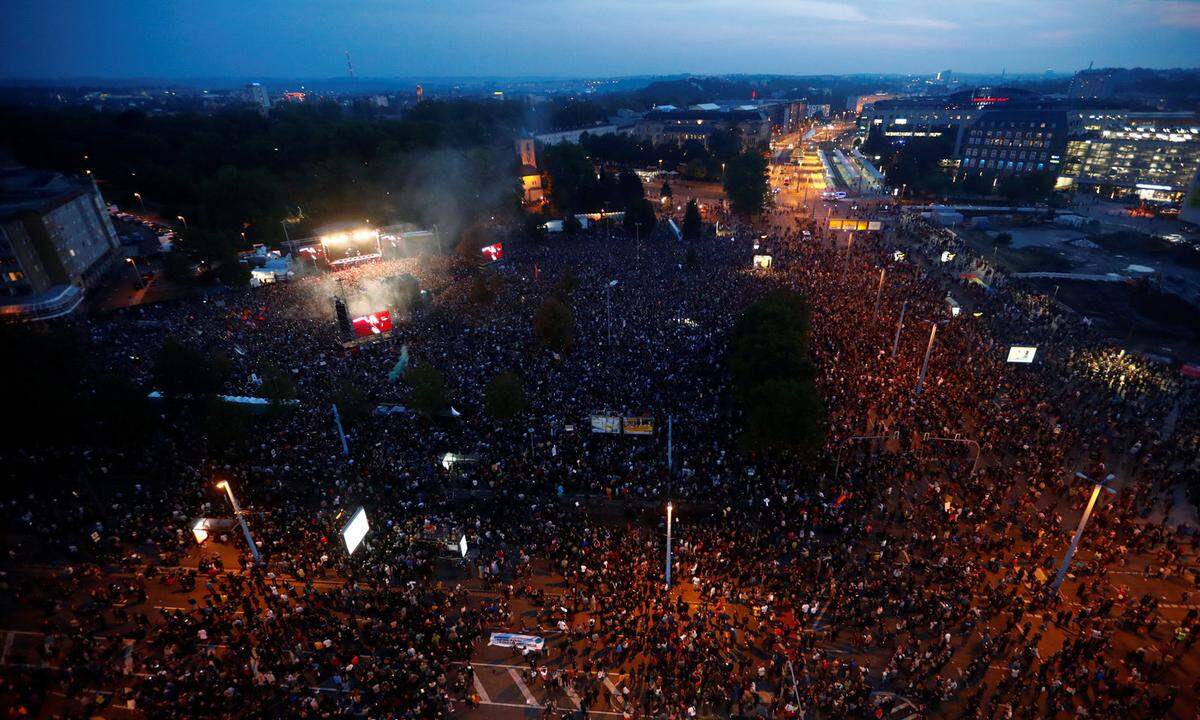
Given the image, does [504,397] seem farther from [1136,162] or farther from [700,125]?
[700,125]

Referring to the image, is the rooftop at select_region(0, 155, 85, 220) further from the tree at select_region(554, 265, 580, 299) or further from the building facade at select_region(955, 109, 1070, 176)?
the building facade at select_region(955, 109, 1070, 176)

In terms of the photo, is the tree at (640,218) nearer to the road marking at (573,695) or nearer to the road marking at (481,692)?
the road marking at (573,695)

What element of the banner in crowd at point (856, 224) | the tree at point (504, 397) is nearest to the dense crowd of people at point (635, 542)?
the tree at point (504, 397)

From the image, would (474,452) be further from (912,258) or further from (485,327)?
(912,258)

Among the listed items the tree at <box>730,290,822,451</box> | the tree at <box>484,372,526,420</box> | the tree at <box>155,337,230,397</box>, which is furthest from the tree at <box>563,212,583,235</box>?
the tree at <box>155,337,230,397</box>

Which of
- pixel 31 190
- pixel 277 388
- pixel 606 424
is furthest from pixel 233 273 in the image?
pixel 606 424

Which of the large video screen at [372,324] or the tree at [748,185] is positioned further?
the tree at [748,185]
